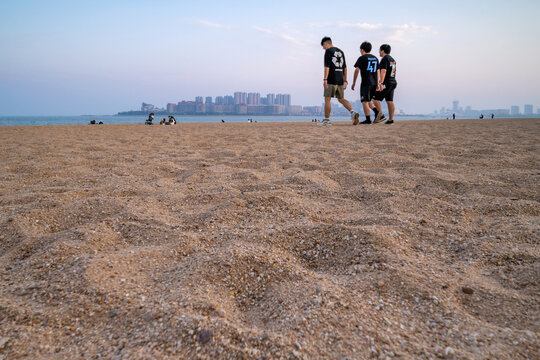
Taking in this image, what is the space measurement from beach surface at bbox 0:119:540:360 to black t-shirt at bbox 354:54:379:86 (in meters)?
5.71

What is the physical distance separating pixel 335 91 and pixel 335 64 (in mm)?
635

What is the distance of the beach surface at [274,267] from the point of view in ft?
3.04

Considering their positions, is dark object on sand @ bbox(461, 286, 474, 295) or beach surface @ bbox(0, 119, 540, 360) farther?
dark object on sand @ bbox(461, 286, 474, 295)

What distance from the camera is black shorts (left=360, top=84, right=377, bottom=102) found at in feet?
25.8

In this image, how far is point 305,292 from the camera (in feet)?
3.73

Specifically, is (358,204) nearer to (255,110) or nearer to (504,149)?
(504,149)

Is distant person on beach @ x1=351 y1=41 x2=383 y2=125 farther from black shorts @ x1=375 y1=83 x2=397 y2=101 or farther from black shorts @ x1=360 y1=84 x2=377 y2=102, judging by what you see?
black shorts @ x1=375 y1=83 x2=397 y2=101

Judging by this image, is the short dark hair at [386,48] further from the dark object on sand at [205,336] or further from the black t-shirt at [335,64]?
the dark object on sand at [205,336]

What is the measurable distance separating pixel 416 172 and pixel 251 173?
1.39 metres

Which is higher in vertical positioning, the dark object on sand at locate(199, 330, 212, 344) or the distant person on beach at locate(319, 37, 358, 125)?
the distant person on beach at locate(319, 37, 358, 125)

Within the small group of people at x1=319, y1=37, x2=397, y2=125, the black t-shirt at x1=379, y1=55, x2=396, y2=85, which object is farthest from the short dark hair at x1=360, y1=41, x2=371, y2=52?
the black t-shirt at x1=379, y1=55, x2=396, y2=85

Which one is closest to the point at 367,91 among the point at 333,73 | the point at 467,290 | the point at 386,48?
the point at 333,73

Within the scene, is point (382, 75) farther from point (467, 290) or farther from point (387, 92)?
point (467, 290)

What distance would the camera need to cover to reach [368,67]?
7676 millimetres
